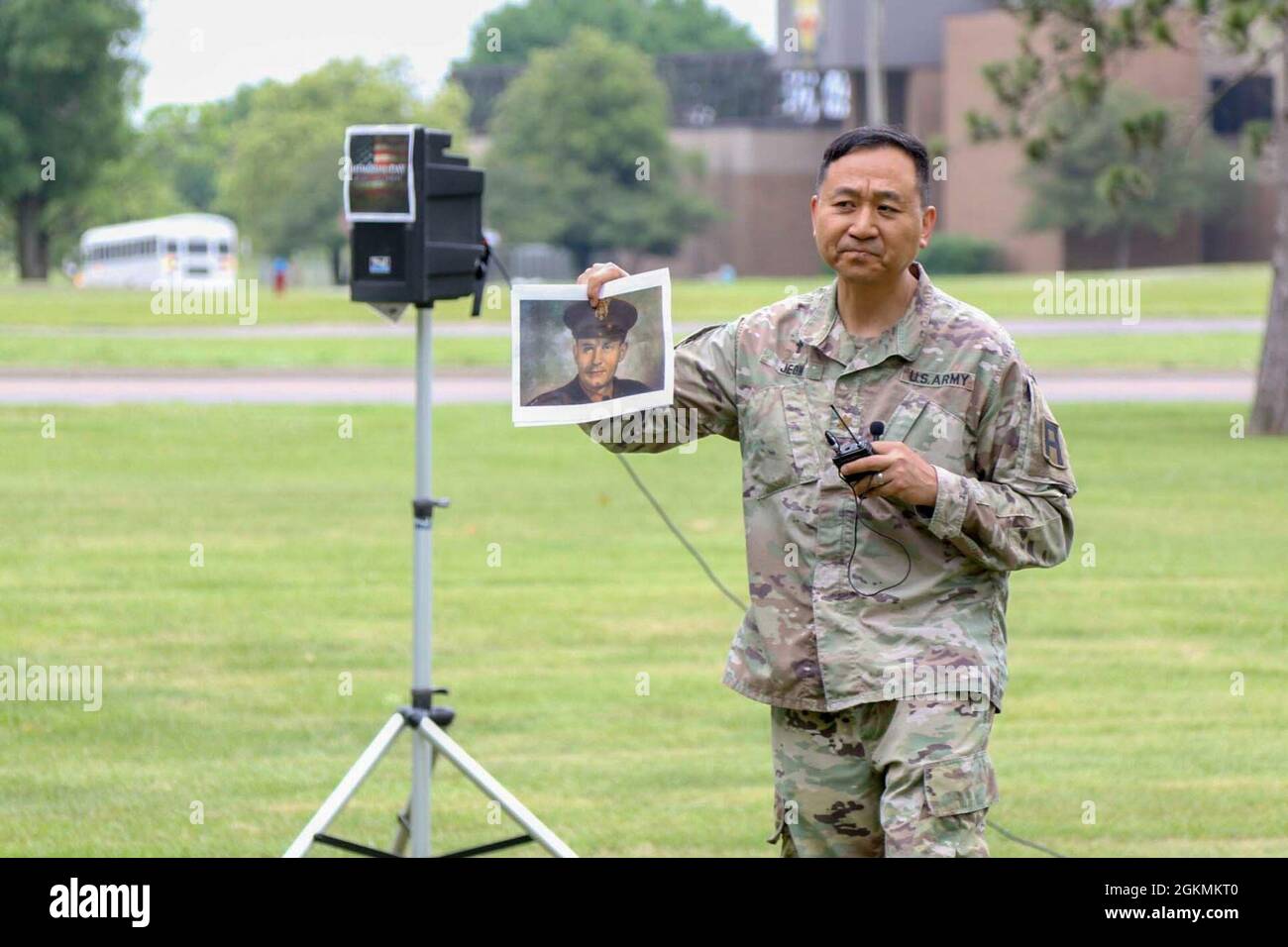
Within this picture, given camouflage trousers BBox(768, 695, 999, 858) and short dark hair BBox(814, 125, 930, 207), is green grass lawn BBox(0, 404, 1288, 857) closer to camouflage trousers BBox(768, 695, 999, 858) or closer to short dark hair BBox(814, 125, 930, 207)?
camouflage trousers BBox(768, 695, 999, 858)

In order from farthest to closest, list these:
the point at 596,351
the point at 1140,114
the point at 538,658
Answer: the point at 1140,114, the point at 538,658, the point at 596,351

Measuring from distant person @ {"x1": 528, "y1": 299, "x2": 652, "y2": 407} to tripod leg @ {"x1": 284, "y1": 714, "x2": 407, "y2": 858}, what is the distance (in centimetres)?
179

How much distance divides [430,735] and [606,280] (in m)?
2.13

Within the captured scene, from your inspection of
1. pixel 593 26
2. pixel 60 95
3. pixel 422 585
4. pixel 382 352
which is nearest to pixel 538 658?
pixel 422 585

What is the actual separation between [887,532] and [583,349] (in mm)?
840

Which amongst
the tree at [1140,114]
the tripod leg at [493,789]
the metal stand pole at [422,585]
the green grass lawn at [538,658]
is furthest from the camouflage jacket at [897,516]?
the tree at [1140,114]

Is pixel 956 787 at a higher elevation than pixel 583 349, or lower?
lower

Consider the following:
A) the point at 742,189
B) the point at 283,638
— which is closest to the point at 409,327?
the point at 283,638

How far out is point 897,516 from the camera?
14.1 ft

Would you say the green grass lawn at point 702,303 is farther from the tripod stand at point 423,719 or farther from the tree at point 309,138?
the tripod stand at point 423,719

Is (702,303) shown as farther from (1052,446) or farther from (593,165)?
(1052,446)

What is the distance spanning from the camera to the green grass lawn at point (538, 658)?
313 inches

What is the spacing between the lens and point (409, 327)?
4606 centimetres
